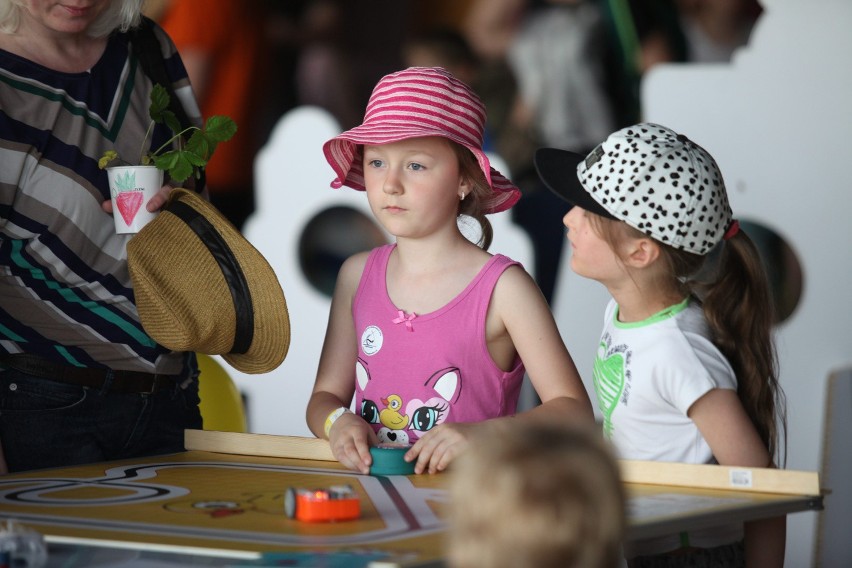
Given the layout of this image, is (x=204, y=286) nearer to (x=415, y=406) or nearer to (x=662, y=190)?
(x=415, y=406)

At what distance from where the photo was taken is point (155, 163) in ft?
7.78

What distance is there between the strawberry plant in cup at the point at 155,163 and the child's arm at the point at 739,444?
1.08 meters

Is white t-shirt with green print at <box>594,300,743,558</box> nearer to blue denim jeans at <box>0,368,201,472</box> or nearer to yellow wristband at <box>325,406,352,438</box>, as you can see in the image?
yellow wristband at <box>325,406,352,438</box>

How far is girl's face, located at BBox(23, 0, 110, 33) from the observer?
2283 millimetres

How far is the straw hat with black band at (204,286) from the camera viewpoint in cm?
227

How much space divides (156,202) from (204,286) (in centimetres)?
20

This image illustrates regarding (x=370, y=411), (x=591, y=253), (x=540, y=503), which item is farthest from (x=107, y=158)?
(x=540, y=503)

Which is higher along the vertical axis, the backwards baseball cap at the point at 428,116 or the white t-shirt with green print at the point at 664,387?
the backwards baseball cap at the point at 428,116

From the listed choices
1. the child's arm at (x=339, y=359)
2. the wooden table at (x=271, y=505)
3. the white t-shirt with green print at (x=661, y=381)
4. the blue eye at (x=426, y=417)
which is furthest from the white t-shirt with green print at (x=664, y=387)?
the child's arm at (x=339, y=359)

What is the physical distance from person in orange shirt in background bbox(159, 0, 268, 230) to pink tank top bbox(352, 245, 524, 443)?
235cm

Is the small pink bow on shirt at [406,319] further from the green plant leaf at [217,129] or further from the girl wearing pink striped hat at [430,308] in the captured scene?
the green plant leaf at [217,129]

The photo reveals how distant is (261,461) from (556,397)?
57 cm

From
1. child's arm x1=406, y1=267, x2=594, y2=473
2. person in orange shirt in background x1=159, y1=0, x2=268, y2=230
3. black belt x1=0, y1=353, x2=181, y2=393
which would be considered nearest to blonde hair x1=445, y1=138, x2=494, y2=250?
child's arm x1=406, y1=267, x2=594, y2=473

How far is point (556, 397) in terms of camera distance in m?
2.24
